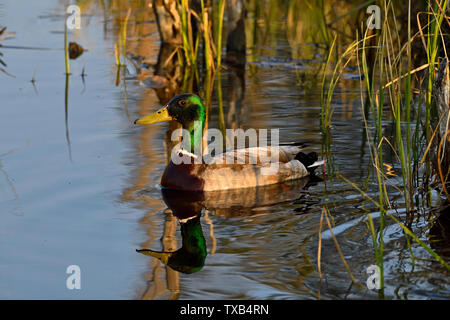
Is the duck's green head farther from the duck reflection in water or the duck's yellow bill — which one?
the duck reflection in water

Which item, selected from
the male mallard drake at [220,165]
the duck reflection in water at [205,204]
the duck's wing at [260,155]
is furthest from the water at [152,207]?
the duck's wing at [260,155]

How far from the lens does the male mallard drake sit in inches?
264

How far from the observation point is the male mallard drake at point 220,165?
22.0ft

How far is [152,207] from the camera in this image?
618cm

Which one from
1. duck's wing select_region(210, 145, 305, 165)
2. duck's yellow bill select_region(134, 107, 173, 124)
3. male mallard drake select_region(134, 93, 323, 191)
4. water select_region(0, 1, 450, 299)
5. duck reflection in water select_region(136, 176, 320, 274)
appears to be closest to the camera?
water select_region(0, 1, 450, 299)

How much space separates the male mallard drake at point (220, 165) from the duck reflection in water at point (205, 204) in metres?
0.07

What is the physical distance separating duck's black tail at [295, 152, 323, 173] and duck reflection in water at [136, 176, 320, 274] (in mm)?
121

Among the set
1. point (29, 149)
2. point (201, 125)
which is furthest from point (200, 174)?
point (29, 149)

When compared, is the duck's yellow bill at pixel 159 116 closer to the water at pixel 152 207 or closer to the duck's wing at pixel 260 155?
the water at pixel 152 207

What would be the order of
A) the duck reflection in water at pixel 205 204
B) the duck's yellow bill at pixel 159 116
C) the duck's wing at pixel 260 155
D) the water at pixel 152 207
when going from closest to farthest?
the water at pixel 152 207
the duck reflection in water at pixel 205 204
the duck's wing at pixel 260 155
the duck's yellow bill at pixel 159 116

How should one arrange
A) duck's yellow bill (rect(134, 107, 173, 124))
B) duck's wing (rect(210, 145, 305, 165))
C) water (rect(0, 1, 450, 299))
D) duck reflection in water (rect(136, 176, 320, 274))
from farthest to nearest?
duck's yellow bill (rect(134, 107, 173, 124)) < duck's wing (rect(210, 145, 305, 165)) < duck reflection in water (rect(136, 176, 320, 274)) < water (rect(0, 1, 450, 299))

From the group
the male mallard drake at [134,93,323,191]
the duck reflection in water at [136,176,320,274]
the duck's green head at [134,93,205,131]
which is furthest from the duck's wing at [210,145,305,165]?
the duck's green head at [134,93,205,131]

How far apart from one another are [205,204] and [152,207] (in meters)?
0.47

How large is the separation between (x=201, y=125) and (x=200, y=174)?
55cm
